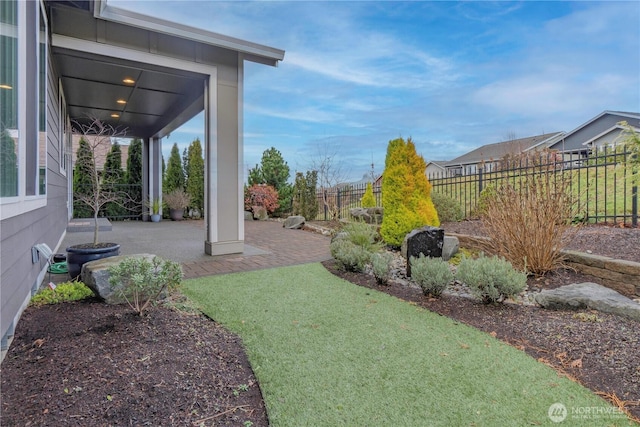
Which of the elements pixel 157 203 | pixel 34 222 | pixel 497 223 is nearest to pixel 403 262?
pixel 497 223

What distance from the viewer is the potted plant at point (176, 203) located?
41.2 ft

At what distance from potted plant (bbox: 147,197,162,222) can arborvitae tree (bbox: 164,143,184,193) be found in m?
1.08

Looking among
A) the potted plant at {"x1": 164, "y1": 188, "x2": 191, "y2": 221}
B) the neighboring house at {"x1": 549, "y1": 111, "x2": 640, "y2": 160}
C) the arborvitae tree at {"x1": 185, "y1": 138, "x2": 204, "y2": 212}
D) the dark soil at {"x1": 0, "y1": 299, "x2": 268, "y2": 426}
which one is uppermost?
the neighboring house at {"x1": 549, "y1": 111, "x2": 640, "y2": 160}

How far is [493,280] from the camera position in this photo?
3230mm

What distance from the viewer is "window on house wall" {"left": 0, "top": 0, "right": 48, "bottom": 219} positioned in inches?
80.5

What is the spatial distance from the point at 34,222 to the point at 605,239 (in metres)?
7.30

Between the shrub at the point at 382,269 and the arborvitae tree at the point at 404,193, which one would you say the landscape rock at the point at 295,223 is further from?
the shrub at the point at 382,269

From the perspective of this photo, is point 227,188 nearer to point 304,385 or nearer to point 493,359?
point 304,385

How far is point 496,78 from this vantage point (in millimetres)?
14742

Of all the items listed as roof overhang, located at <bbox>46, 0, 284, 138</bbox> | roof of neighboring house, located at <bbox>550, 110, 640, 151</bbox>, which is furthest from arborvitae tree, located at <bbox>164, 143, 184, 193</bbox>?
roof of neighboring house, located at <bbox>550, 110, 640, 151</bbox>

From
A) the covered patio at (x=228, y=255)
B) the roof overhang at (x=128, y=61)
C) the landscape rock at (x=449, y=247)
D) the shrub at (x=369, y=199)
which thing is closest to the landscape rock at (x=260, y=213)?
the covered patio at (x=228, y=255)

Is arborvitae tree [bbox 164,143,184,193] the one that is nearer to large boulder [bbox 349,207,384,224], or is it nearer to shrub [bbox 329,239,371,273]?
large boulder [bbox 349,207,384,224]

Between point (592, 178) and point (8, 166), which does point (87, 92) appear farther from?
point (592, 178)

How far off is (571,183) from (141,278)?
16.6ft
